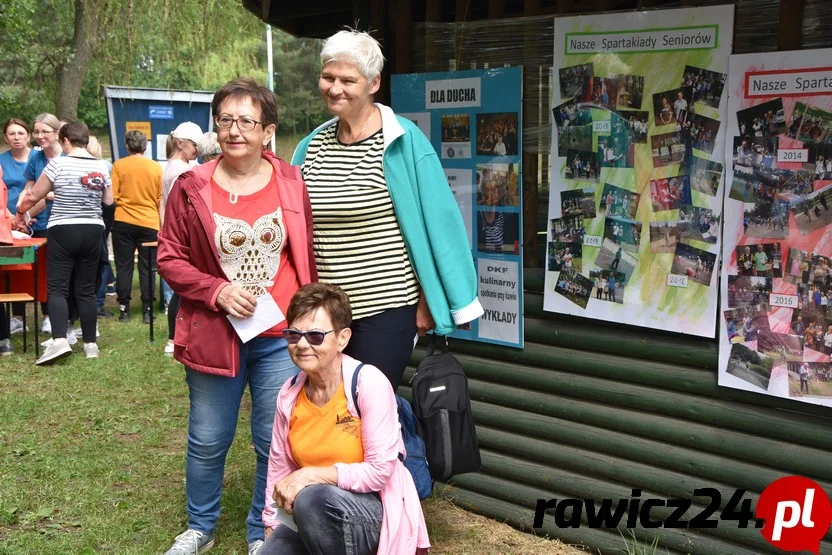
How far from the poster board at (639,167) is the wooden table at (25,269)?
5.09 meters

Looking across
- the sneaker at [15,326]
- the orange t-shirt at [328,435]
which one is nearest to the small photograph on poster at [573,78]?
the orange t-shirt at [328,435]

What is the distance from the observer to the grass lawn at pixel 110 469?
4.47m

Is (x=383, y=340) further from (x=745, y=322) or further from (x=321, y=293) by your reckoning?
(x=745, y=322)

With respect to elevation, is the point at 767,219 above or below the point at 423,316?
above

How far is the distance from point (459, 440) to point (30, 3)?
1291 centimetres

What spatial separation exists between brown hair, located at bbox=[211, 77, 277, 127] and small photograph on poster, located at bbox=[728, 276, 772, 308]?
6.22ft

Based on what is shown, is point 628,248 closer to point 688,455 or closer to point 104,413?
point 688,455

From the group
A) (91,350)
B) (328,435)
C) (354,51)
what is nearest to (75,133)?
(91,350)

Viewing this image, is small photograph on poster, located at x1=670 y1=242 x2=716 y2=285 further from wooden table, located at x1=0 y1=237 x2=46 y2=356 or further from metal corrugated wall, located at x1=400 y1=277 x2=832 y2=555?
wooden table, located at x1=0 y1=237 x2=46 y2=356

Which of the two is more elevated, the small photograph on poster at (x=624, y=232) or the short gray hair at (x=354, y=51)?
the short gray hair at (x=354, y=51)

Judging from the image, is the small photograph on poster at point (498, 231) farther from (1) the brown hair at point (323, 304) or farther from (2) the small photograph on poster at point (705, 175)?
(1) the brown hair at point (323, 304)

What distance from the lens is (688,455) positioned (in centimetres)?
399

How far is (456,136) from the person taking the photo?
4.63m

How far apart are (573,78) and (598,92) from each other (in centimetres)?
15
